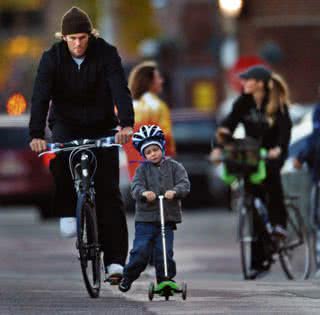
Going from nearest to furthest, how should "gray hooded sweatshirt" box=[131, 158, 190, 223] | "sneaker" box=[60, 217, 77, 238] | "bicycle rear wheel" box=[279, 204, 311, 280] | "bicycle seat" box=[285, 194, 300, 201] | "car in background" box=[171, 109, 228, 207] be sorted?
1. "gray hooded sweatshirt" box=[131, 158, 190, 223]
2. "sneaker" box=[60, 217, 77, 238]
3. "bicycle rear wheel" box=[279, 204, 311, 280]
4. "bicycle seat" box=[285, 194, 300, 201]
5. "car in background" box=[171, 109, 228, 207]

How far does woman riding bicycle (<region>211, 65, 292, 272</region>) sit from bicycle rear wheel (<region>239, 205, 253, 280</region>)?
0.17 ft

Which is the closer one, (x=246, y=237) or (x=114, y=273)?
(x=114, y=273)

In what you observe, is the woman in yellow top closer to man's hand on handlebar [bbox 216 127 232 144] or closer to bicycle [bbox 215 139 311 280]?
man's hand on handlebar [bbox 216 127 232 144]

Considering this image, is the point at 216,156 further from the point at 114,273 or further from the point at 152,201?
the point at 152,201

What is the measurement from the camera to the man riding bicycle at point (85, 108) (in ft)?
40.4

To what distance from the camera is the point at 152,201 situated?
12.0 m

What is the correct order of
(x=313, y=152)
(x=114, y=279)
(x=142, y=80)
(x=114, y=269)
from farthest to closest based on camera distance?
(x=313, y=152)
(x=142, y=80)
(x=114, y=269)
(x=114, y=279)

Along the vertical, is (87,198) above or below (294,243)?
above

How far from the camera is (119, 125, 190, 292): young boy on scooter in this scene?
39.4 feet

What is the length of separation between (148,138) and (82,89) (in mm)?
633

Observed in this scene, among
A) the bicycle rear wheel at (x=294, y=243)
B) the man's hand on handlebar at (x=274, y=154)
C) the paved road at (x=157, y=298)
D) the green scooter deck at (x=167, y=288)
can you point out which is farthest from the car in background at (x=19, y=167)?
the green scooter deck at (x=167, y=288)

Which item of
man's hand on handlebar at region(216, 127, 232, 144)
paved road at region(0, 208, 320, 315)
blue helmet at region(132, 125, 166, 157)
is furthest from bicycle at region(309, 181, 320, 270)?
blue helmet at region(132, 125, 166, 157)

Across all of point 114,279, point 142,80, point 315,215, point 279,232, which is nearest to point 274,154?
point 279,232

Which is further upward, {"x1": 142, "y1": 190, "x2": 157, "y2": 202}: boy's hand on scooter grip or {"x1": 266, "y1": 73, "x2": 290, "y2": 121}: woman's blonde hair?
{"x1": 266, "y1": 73, "x2": 290, "y2": 121}: woman's blonde hair
